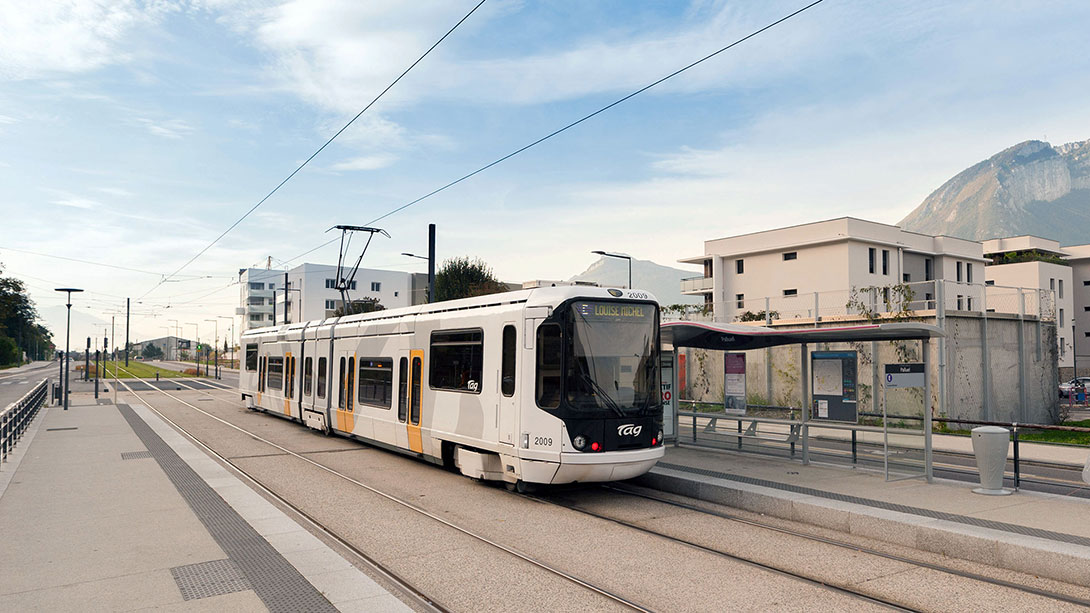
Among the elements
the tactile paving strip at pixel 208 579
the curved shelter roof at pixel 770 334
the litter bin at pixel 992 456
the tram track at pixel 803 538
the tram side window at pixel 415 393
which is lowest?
the tram track at pixel 803 538

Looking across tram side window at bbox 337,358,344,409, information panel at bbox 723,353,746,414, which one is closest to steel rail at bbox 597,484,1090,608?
information panel at bbox 723,353,746,414

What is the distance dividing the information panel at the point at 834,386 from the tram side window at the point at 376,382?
26.6 ft

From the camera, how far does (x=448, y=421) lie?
1240 centimetres

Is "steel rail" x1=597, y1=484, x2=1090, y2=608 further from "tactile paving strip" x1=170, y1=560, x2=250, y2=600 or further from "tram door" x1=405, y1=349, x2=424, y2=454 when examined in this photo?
"tactile paving strip" x1=170, y1=560, x2=250, y2=600

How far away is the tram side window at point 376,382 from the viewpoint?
15062 millimetres

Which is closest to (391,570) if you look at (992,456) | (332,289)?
(992,456)

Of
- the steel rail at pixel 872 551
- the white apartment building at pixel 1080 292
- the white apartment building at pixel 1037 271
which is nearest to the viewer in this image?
the steel rail at pixel 872 551

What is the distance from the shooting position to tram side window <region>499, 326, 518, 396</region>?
423 inches

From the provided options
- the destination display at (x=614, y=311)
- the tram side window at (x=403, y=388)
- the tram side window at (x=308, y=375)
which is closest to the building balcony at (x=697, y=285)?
the tram side window at (x=308, y=375)

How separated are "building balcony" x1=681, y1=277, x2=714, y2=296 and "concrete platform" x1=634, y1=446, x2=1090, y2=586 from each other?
5073cm

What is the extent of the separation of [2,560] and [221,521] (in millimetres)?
2241

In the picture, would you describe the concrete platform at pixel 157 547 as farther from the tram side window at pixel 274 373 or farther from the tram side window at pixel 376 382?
the tram side window at pixel 274 373

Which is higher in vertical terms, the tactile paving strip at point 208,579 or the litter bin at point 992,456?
the litter bin at point 992,456

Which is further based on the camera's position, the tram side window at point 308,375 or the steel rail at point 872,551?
the tram side window at point 308,375
